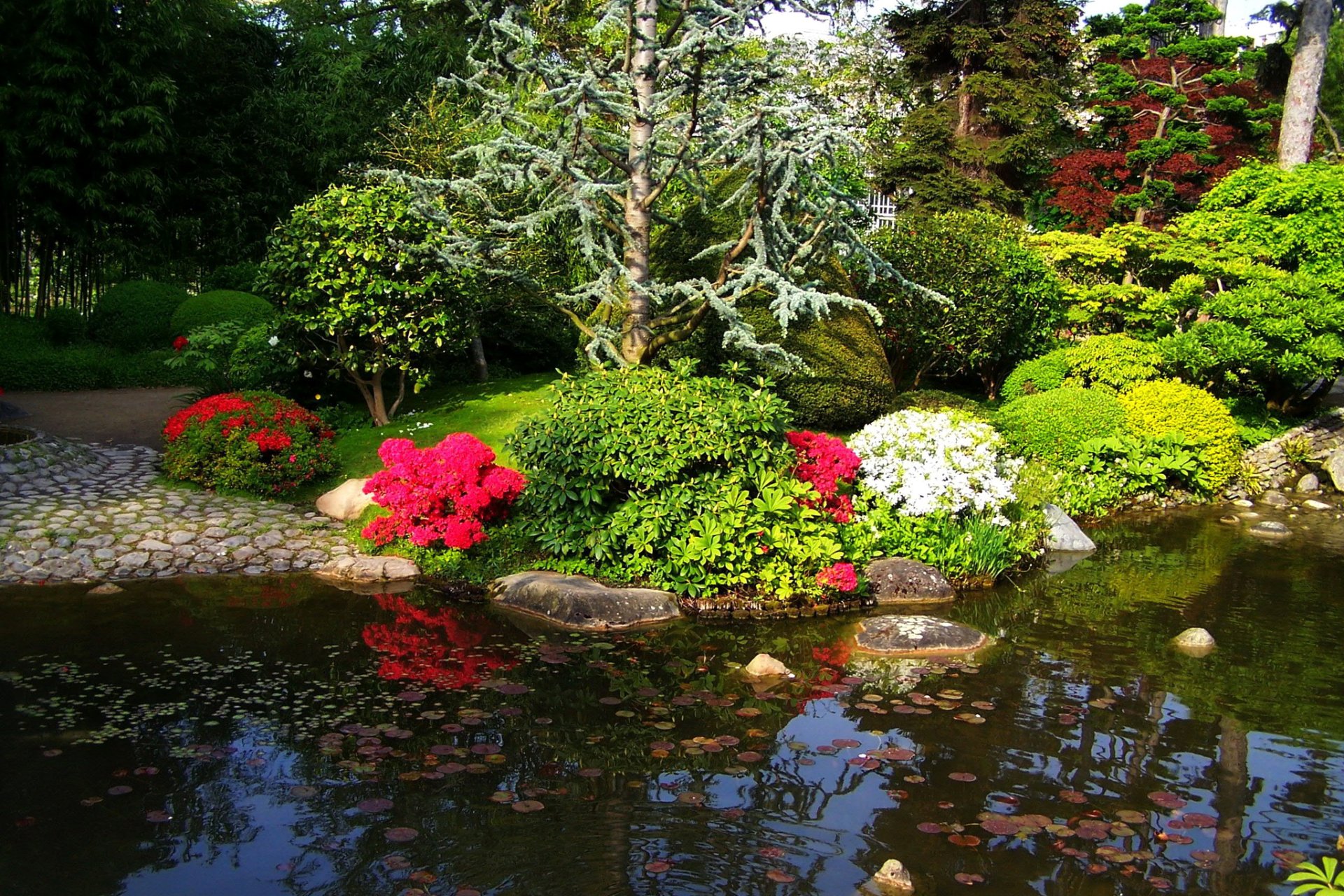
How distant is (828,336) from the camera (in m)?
11.5

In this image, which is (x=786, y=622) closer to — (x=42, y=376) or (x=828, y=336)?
(x=828, y=336)

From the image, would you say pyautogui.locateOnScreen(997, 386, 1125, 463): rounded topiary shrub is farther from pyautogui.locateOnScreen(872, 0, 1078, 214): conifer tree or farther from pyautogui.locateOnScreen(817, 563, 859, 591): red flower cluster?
pyautogui.locateOnScreen(872, 0, 1078, 214): conifer tree

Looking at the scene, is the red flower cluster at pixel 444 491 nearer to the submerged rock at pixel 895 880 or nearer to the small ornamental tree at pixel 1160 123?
the submerged rock at pixel 895 880

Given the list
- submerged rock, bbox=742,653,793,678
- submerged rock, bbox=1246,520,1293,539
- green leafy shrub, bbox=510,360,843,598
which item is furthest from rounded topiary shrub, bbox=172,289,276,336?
submerged rock, bbox=1246,520,1293,539

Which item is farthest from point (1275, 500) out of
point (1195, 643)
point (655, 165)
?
point (655, 165)

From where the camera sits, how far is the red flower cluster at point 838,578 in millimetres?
8219

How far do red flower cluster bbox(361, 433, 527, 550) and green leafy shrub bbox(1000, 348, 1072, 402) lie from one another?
25.5ft

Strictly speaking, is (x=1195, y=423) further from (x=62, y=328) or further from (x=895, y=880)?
(x=62, y=328)

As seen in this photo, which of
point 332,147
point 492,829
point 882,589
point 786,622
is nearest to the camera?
point 492,829

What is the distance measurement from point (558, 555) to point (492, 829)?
12.8 feet

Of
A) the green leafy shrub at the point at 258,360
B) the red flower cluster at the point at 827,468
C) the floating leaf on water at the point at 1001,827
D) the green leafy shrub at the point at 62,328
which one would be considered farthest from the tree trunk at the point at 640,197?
the green leafy shrub at the point at 62,328

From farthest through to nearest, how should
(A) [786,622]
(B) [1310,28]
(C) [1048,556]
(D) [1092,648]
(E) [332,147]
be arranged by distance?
(E) [332,147] → (B) [1310,28] → (C) [1048,556] → (A) [786,622] → (D) [1092,648]

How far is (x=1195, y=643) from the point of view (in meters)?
7.58

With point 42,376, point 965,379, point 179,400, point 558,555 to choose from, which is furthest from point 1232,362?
point 42,376
